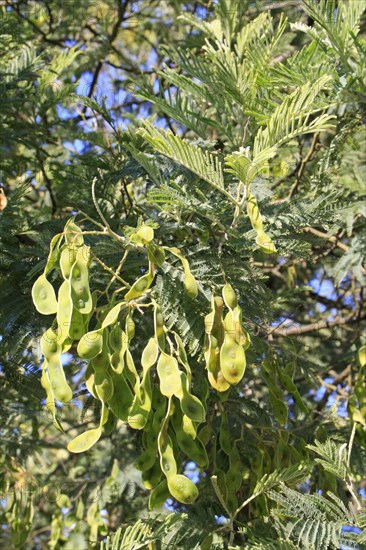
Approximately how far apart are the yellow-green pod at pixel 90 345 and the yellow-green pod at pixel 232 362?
26cm

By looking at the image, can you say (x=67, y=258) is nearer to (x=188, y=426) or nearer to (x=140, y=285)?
(x=140, y=285)

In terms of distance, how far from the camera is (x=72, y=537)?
3.32m

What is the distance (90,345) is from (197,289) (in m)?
0.32

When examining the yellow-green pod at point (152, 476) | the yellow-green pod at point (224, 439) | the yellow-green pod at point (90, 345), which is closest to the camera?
the yellow-green pod at point (90, 345)

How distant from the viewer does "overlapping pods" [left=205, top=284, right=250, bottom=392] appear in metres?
1.74

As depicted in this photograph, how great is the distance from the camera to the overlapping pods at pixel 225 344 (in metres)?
1.74

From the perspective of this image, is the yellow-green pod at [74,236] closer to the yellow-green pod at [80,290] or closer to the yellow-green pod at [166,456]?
the yellow-green pod at [80,290]

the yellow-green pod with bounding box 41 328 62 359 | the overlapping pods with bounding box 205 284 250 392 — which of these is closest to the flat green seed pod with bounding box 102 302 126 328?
the yellow-green pod with bounding box 41 328 62 359

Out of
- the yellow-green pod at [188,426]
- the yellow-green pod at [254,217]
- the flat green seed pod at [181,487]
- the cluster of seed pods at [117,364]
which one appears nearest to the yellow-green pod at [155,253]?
the cluster of seed pods at [117,364]

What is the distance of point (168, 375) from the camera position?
5.67ft

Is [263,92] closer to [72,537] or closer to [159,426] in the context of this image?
[159,426]

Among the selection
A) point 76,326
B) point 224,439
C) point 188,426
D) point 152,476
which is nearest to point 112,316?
point 76,326

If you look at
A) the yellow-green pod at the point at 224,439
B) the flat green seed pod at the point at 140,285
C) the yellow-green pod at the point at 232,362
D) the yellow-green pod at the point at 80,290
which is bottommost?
the yellow-green pod at the point at 224,439

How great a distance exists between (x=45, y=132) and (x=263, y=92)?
3.72 feet
